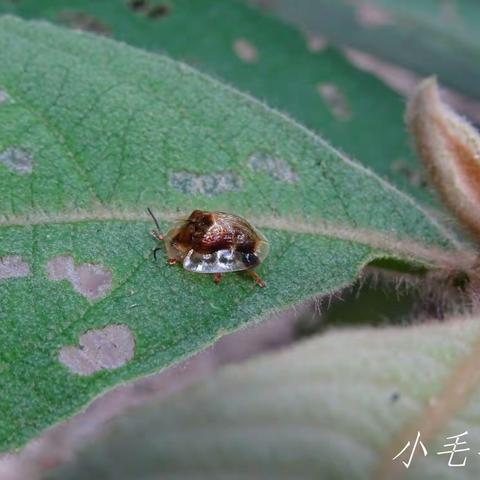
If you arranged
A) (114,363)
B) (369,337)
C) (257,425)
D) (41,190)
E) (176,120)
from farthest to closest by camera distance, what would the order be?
(257,425)
(369,337)
(176,120)
(41,190)
(114,363)

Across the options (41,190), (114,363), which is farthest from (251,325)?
(41,190)

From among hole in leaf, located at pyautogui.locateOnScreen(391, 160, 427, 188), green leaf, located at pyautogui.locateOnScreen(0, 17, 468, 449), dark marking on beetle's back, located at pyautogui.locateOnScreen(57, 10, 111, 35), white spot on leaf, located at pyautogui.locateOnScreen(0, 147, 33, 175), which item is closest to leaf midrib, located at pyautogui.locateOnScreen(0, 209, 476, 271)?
green leaf, located at pyautogui.locateOnScreen(0, 17, 468, 449)

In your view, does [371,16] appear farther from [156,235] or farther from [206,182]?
[156,235]

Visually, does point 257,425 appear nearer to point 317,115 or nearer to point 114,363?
point 114,363

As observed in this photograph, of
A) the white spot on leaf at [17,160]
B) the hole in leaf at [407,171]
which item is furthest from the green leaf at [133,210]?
the hole in leaf at [407,171]

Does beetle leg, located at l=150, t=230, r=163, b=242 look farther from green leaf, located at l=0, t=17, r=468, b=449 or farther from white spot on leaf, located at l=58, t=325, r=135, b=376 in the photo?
white spot on leaf, located at l=58, t=325, r=135, b=376
